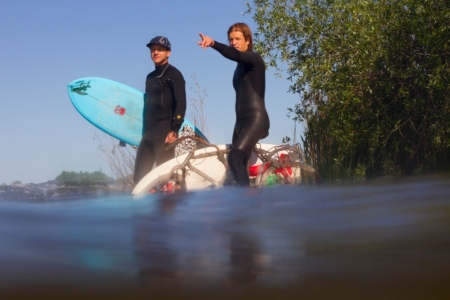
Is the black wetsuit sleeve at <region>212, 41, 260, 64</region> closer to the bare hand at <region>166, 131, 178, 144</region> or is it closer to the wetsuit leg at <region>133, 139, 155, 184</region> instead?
the bare hand at <region>166, 131, 178, 144</region>

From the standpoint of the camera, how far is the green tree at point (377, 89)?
7.23 metres

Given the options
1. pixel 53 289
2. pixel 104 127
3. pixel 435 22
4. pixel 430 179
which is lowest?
pixel 53 289

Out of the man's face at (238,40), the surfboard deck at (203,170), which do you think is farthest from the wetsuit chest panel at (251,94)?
the surfboard deck at (203,170)

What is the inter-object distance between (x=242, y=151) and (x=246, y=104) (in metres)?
0.45

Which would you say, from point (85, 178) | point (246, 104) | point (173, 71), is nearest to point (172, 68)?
point (173, 71)

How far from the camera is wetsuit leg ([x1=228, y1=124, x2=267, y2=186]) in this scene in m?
5.48

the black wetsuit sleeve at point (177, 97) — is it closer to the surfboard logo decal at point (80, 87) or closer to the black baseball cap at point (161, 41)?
the black baseball cap at point (161, 41)

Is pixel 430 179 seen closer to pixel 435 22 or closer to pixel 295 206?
pixel 295 206

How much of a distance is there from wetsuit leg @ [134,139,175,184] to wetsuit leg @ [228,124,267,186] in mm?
1076

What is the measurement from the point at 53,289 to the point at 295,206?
4.58 ft

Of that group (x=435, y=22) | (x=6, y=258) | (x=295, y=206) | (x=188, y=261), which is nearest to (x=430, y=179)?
(x=295, y=206)

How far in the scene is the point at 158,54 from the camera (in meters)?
6.39

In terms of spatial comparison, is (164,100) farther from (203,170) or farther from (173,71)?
(203,170)

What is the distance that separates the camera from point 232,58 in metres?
5.08
